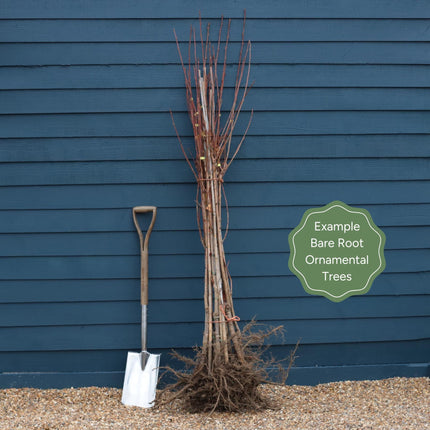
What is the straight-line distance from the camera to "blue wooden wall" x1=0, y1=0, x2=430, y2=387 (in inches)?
140

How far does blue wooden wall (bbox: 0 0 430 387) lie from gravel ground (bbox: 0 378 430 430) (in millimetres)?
122

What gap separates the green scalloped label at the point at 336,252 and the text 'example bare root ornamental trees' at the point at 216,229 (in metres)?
0.50

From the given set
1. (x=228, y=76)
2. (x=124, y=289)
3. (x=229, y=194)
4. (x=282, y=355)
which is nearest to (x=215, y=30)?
(x=228, y=76)

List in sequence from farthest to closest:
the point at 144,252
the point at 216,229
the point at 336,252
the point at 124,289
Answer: the point at 336,252 → the point at 124,289 → the point at 144,252 → the point at 216,229

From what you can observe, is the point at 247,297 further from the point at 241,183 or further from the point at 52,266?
the point at 52,266

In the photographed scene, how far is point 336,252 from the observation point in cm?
371

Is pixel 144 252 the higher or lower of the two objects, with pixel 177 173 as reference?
lower

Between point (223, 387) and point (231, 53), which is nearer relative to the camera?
point (223, 387)

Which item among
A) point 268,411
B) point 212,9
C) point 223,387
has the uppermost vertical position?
point 212,9

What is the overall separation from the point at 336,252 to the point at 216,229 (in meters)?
0.89

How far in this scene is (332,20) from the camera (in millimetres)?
3631

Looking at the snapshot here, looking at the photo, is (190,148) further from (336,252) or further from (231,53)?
(336,252)

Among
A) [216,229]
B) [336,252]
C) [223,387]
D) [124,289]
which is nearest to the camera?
[223,387]

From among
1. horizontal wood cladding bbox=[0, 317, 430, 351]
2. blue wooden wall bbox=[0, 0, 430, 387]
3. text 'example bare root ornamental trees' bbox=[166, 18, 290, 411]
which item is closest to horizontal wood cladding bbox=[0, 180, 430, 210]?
blue wooden wall bbox=[0, 0, 430, 387]
